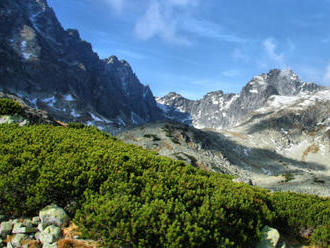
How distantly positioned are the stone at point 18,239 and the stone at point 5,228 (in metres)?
0.48

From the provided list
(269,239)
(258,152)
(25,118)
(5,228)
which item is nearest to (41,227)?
(5,228)

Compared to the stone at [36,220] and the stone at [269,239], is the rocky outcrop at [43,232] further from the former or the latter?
the stone at [269,239]

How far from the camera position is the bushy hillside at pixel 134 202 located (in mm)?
6898

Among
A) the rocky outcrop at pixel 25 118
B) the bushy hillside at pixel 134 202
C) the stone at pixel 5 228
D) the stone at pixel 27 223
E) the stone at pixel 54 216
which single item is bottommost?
the stone at pixel 5 228

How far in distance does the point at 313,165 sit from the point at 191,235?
167 metres

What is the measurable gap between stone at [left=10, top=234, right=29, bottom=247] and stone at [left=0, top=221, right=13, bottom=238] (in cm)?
48

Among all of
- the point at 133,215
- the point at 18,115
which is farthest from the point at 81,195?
the point at 18,115

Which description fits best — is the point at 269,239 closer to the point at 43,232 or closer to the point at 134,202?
the point at 134,202

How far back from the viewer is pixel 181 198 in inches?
344

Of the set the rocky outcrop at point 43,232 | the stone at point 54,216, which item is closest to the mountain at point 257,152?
the stone at point 54,216

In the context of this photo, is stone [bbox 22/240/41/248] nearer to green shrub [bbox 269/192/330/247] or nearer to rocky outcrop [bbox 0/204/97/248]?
rocky outcrop [bbox 0/204/97/248]

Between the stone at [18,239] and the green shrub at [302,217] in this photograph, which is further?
the green shrub at [302,217]

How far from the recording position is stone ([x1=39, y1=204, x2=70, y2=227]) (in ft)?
25.4

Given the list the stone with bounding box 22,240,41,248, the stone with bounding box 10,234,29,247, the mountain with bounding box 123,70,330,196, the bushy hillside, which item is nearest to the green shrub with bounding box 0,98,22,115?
the bushy hillside
